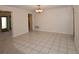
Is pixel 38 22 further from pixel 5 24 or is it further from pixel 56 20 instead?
pixel 5 24

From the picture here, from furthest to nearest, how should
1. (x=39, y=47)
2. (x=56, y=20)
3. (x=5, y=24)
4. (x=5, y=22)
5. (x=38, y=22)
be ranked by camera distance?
(x=38, y=22)
(x=56, y=20)
(x=5, y=24)
(x=5, y=22)
(x=39, y=47)

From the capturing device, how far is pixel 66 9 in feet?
30.2

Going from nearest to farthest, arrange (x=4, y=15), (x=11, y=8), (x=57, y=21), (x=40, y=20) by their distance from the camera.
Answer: (x=11, y=8) < (x=4, y=15) < (x=57, y=21) < (x=40, y=20)

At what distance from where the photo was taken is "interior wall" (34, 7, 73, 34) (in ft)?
29.8

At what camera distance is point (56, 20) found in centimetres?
1013

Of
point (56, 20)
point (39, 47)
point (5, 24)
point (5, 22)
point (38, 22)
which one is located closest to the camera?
point (39, 47)

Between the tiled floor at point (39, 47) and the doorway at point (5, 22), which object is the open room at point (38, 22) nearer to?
the doorway at point (5, 22)

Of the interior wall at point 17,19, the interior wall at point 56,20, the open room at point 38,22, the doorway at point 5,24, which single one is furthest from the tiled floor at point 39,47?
the interior wall at point 56,20

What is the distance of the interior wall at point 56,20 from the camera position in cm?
909

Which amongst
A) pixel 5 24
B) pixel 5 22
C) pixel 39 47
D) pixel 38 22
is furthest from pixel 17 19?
pixel 39 47

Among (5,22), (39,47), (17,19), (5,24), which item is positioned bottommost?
(39,47)
